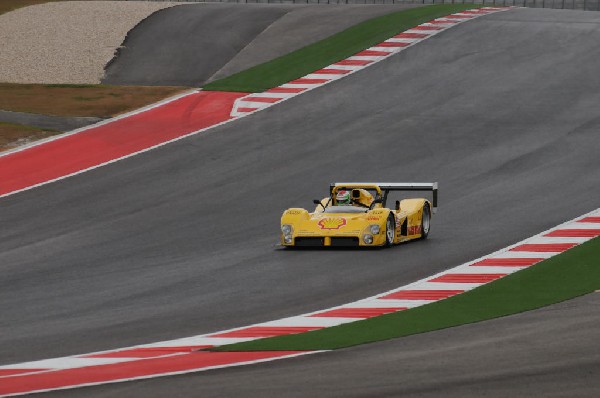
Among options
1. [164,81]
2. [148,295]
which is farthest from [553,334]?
[164,81]

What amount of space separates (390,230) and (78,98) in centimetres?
1641

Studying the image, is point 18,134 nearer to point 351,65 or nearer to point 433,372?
point 351,65

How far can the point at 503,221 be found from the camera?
79.8 ft

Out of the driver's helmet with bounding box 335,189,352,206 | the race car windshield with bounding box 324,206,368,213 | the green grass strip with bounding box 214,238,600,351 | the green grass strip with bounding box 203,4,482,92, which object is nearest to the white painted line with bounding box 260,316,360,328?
the green grass strip with bounding box 214,238,600,351

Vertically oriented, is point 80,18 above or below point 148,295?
above

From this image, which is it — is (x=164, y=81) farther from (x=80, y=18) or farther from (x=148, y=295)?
(x=148, y=295)

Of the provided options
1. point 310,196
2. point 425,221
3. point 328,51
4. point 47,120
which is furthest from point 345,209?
point 328,51

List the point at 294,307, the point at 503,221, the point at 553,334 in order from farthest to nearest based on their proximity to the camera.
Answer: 1. the point at 503,221
2. the point at 294,307
3. the point at 553,334

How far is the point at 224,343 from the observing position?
14.8 meters

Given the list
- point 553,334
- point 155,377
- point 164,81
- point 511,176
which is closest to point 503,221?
point 511,176

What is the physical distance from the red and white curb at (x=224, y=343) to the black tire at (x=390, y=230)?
1920 mm

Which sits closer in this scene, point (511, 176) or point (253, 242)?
point (253, 242)

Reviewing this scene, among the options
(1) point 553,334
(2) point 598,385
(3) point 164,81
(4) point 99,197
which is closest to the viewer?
(2) point 598,385

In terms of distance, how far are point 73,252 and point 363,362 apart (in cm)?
1014
